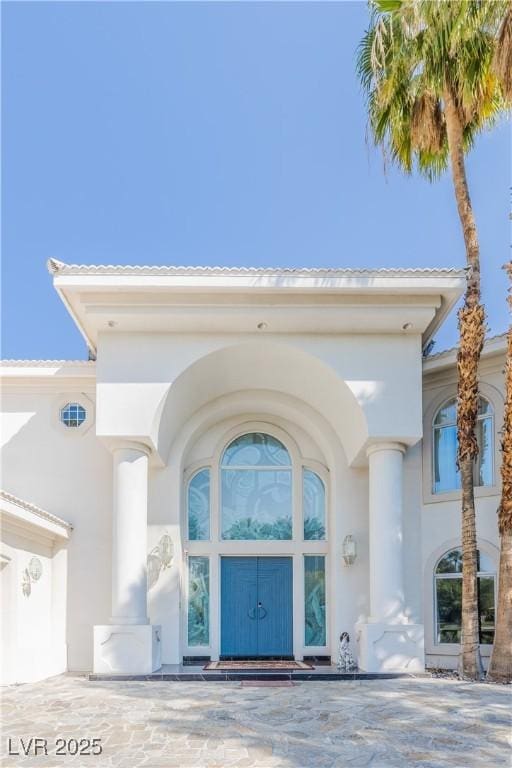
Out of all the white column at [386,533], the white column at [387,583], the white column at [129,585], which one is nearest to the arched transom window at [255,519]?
the white column at [129,585]

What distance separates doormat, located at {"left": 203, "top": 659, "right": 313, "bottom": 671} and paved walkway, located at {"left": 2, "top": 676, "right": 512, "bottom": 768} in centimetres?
226

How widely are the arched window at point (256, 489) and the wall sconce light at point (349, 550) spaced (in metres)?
1.59

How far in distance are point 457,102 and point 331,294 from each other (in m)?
4.55

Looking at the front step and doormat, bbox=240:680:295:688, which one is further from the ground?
doormat, bbox=240:680:295:688

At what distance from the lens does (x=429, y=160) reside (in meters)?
14.4

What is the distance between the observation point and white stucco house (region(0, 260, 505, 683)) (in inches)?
498

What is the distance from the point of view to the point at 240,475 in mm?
16250

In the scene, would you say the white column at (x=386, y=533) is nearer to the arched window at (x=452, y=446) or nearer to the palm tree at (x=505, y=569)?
the arched window at (x=452, y=446)

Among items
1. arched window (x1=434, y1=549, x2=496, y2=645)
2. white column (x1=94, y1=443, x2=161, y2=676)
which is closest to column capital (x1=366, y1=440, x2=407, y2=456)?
arched window (x1=434, y1=549, x2=496, y2=645)

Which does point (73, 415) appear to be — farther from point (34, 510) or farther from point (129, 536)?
point (129, 536)

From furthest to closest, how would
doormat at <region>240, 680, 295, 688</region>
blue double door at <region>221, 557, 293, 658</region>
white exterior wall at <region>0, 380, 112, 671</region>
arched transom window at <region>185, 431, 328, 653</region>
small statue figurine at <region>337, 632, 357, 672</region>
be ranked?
arched transom window at <region>185, 431, 328, 653</region>, blue double door at <region>221, 557, 293, 658</region>, white exterior wall at <region>0, 380, 112, 671</region>, small statue figurine at <region>337, 632, 357, 672</region>, doormat at <region>240, 680, 295, 688</region>

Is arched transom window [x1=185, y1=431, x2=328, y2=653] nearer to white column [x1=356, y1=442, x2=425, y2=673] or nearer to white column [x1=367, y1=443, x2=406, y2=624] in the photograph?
white column [x1=356, y1=442, x2=425, y2=673]

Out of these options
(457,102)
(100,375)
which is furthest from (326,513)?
(457,102)

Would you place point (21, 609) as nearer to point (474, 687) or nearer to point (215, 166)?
point (474, 687)
